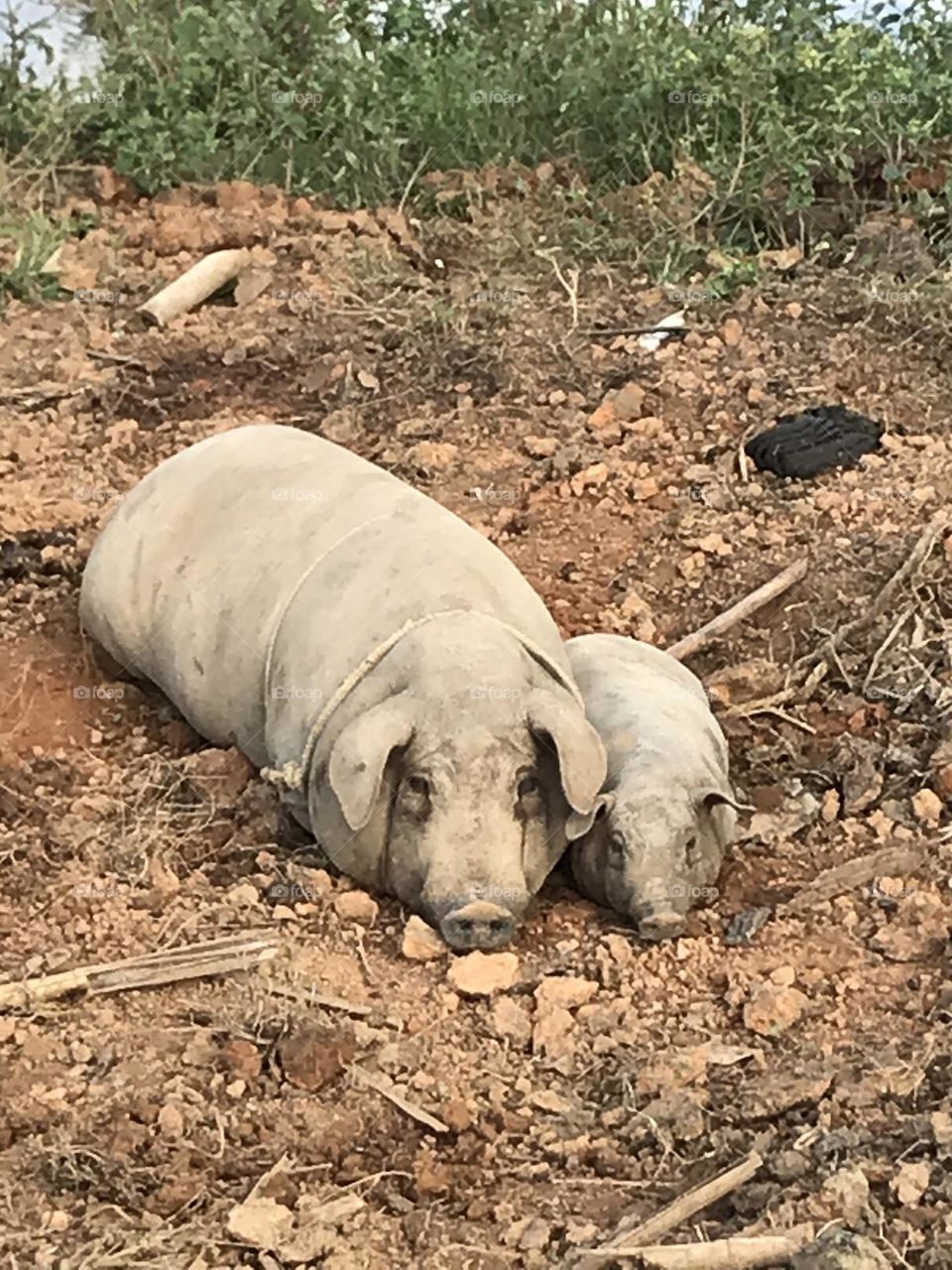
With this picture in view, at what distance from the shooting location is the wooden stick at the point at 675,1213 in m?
3.24

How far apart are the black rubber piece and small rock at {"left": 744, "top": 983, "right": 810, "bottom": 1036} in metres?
2.85

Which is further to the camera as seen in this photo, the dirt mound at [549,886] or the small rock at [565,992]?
the small rock at [565,992]

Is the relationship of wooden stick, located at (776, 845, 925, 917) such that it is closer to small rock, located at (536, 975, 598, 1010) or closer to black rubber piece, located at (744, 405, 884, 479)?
small rock, located at (536, 975, 598, 1010)

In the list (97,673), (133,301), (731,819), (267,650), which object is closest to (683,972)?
(731,819)

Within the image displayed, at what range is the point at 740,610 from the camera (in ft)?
19.0

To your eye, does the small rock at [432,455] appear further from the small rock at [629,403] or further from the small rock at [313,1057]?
the small rock at [313,1057]

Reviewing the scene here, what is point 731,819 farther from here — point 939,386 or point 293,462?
point 939,386

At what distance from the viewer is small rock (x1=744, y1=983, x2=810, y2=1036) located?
3957 millimetres

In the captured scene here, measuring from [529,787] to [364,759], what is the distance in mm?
450

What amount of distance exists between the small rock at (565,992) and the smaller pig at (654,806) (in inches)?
11.6

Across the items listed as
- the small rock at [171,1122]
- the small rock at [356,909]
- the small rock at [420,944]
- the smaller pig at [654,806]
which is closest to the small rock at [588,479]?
the smaller pig at [654,806]

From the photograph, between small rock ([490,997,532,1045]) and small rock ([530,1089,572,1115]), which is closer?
small rock ([530,1089,572,1115])

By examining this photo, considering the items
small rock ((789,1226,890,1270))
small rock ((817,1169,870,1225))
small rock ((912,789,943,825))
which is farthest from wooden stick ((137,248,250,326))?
small rock ((789,1226,890,1270))

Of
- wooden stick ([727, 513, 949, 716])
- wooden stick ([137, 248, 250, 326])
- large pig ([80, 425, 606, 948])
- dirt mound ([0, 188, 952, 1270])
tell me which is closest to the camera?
dirt mound ([0, 188, 952, 1270])
